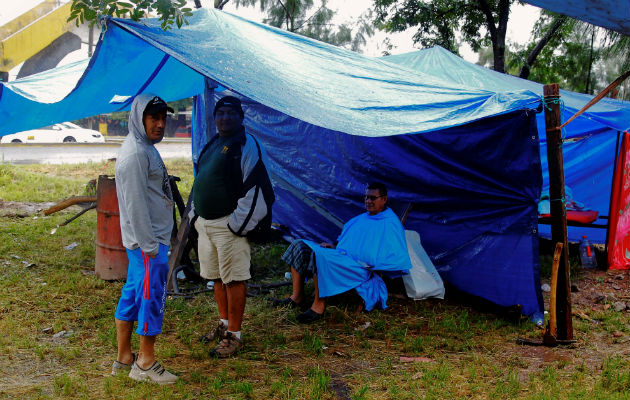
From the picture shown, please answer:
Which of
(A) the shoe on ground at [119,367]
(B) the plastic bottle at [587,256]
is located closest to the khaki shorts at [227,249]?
(A) the shoe on ground at [119,367]

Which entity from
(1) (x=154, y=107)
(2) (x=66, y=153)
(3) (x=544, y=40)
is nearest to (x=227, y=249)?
(1) (x=154, y=107)

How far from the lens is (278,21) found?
554 inches

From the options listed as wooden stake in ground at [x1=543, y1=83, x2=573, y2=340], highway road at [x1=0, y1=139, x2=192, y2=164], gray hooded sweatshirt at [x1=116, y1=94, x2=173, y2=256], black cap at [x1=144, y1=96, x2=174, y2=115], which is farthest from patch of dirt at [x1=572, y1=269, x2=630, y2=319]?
highway road at [x1=0, y1=139, x2=192, y2=164]

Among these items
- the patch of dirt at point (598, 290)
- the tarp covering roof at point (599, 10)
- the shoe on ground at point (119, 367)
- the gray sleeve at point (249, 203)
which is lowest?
the shoe on ground at point (119, 367)

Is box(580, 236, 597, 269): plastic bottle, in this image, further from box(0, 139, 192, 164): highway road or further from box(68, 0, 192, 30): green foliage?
box(0, 139, 192, 164): highway road

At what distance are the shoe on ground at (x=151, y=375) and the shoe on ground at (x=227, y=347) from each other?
1.50 feet

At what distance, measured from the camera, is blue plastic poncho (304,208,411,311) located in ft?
14.8

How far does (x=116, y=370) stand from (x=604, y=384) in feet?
10.1

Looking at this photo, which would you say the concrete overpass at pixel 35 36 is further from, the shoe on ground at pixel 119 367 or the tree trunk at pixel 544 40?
the shoe on ground at pixel 119 367

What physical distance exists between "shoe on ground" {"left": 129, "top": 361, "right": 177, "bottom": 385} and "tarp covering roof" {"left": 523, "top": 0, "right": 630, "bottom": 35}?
286 centimetres

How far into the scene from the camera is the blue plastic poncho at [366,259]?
4.50 meters

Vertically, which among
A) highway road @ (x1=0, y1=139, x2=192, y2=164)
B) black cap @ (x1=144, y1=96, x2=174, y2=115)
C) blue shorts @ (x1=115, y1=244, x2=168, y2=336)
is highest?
black cap @ (x1=144, y1=96, x2=174, y2=115)

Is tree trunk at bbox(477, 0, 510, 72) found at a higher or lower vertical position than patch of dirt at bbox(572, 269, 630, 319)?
higher

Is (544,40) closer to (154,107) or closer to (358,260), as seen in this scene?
(358,260)
